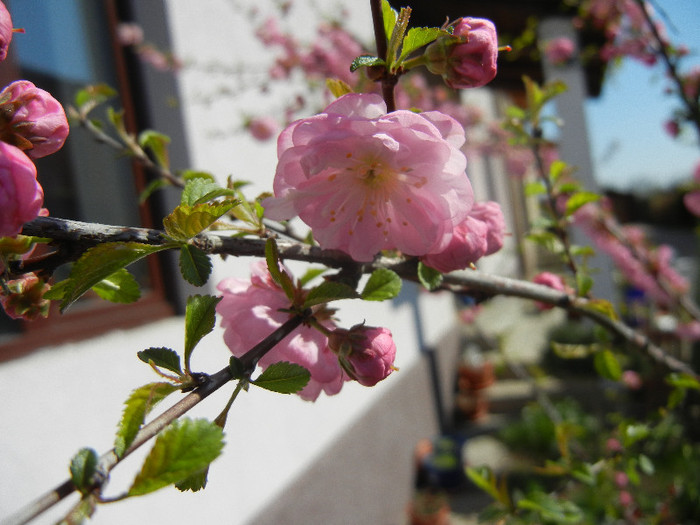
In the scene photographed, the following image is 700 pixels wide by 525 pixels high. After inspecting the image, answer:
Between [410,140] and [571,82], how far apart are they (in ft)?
14.8

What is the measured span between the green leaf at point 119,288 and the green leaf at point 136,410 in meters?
0.12

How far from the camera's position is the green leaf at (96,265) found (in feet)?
1.05

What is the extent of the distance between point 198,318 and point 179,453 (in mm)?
142

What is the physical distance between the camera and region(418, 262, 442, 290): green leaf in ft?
1.40

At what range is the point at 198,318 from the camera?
1.29 feet

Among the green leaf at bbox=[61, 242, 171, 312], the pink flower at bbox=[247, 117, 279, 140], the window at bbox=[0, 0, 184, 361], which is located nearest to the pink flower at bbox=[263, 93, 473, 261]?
the green leaf at bbox=[61, 242, 171, 312]

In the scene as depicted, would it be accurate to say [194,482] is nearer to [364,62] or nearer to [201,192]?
[201,192]

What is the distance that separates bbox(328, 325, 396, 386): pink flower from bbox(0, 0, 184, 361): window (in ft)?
3.59

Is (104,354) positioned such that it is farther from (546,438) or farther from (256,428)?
(546,438)

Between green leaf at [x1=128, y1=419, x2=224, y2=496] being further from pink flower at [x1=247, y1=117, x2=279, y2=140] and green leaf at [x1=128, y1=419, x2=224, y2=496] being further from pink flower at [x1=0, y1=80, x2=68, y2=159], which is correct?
pink flower at [x1=247, y1=117, x2=279, y2=140]

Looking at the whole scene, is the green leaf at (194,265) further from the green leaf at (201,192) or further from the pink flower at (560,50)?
the pink flower at (560,50)

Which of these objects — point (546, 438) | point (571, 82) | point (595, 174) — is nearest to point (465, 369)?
point (546, 438)

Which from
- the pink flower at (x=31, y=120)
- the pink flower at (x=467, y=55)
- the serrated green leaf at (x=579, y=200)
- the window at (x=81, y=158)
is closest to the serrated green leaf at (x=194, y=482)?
the pink flower at (x=31, y=120)

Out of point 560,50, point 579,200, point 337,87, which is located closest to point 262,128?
point 579,200
